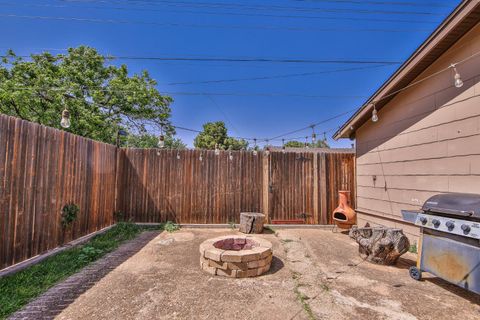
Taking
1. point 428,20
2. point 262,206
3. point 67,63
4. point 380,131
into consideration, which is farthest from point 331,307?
point 67,63

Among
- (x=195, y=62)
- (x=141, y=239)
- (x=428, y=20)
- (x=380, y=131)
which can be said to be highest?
(x=428, y=20)

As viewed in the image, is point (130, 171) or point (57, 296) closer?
point (57, 296)

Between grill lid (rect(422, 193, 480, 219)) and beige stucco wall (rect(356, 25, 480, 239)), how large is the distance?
0.70 meters

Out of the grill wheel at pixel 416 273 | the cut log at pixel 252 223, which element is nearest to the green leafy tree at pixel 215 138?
the cut log at pixel 252 223

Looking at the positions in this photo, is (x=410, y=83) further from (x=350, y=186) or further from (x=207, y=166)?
(x=207, y=166)

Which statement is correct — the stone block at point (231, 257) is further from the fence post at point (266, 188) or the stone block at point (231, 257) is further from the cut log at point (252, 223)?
the fence post at point (266, 188)

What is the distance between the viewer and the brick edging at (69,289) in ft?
7.68

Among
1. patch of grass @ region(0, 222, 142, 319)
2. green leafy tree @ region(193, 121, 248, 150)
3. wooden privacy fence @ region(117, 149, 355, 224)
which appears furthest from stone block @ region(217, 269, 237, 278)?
green leafy tree @ region(193, 121, 248, 150)

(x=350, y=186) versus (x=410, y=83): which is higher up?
(x=410, y=83)

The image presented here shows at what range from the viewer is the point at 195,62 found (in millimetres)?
7359

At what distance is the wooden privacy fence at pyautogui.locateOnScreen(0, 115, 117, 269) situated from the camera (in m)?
3.12

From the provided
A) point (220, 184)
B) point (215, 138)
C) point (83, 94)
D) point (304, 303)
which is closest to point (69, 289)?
point (304, 303)

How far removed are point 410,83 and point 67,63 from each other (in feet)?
45.5

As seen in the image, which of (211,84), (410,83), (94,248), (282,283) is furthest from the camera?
(211,84)
